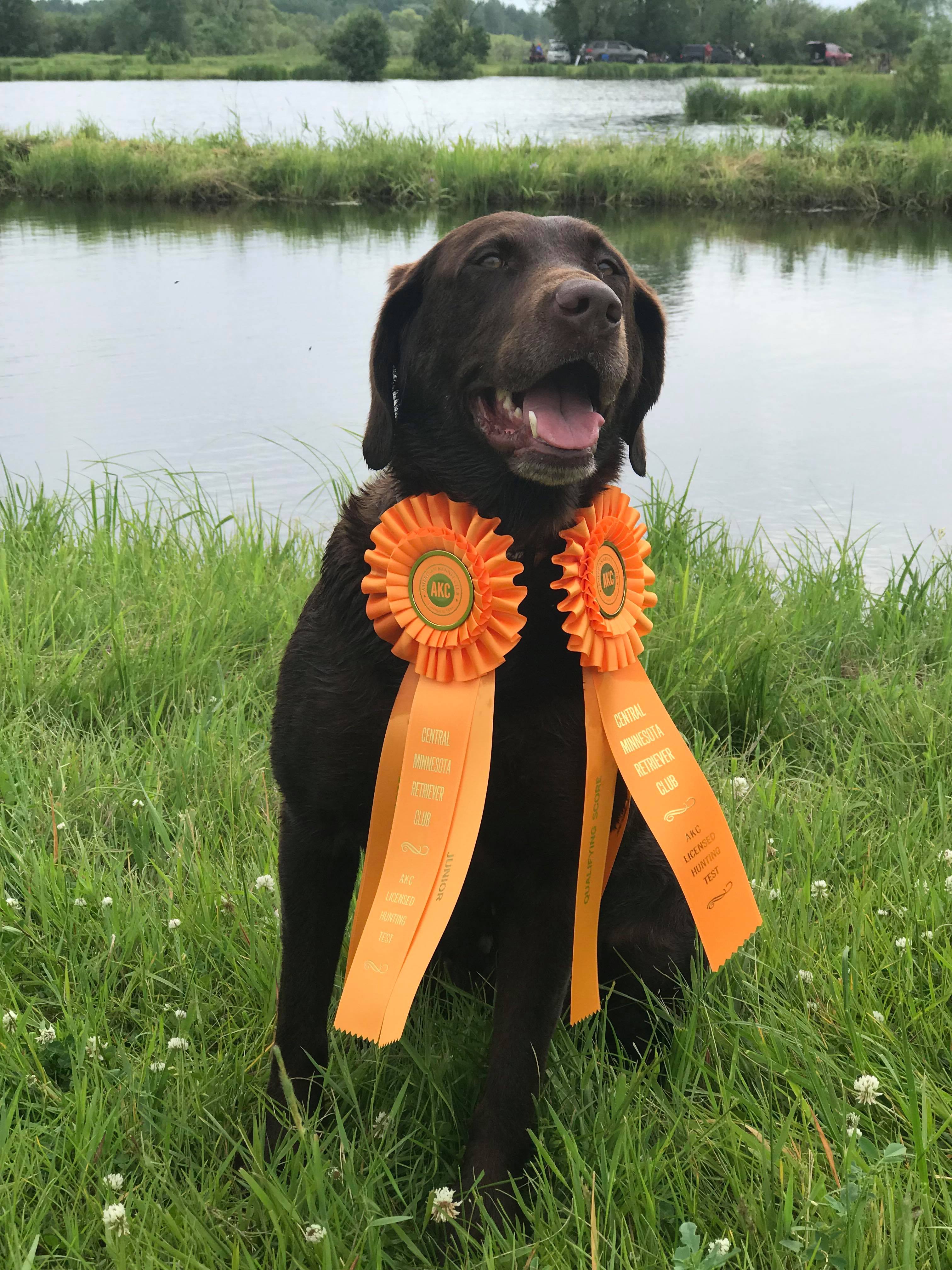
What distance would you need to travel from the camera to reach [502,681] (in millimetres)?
1756

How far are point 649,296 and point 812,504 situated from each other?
424cm

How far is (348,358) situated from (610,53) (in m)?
62.3

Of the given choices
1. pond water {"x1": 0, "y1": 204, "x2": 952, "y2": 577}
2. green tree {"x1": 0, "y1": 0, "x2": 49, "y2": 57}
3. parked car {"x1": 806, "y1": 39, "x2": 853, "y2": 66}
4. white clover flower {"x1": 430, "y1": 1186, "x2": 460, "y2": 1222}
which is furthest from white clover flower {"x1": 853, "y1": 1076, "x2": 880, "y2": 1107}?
green tree {"x1": 0, "y1": 0, "x2": 49, "y2": 57}

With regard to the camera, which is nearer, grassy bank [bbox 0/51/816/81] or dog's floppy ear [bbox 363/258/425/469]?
dog's floppy ear [bbox 363/258/425/469]

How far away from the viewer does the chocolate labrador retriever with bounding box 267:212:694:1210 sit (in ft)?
5.57

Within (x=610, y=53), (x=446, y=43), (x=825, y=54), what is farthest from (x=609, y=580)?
(x=610, y=53)

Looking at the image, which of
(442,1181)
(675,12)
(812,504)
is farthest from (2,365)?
(675,12)

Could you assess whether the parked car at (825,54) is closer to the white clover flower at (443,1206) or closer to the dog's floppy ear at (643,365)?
the dog's floppy ear at (643,365)

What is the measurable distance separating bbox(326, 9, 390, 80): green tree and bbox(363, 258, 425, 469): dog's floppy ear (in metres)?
48.4

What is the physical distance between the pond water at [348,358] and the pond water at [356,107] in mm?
8734

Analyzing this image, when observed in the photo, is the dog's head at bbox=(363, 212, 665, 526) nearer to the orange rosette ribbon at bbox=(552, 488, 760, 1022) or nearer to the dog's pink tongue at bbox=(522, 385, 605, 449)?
the dog's pink tongue at bbox=(522, 385, 605, 449)

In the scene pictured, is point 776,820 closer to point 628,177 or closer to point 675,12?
point 628,177

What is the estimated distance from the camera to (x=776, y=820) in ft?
8.41

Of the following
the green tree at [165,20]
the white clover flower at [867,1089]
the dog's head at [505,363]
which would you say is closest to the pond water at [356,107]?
the green tree at [165,20]
